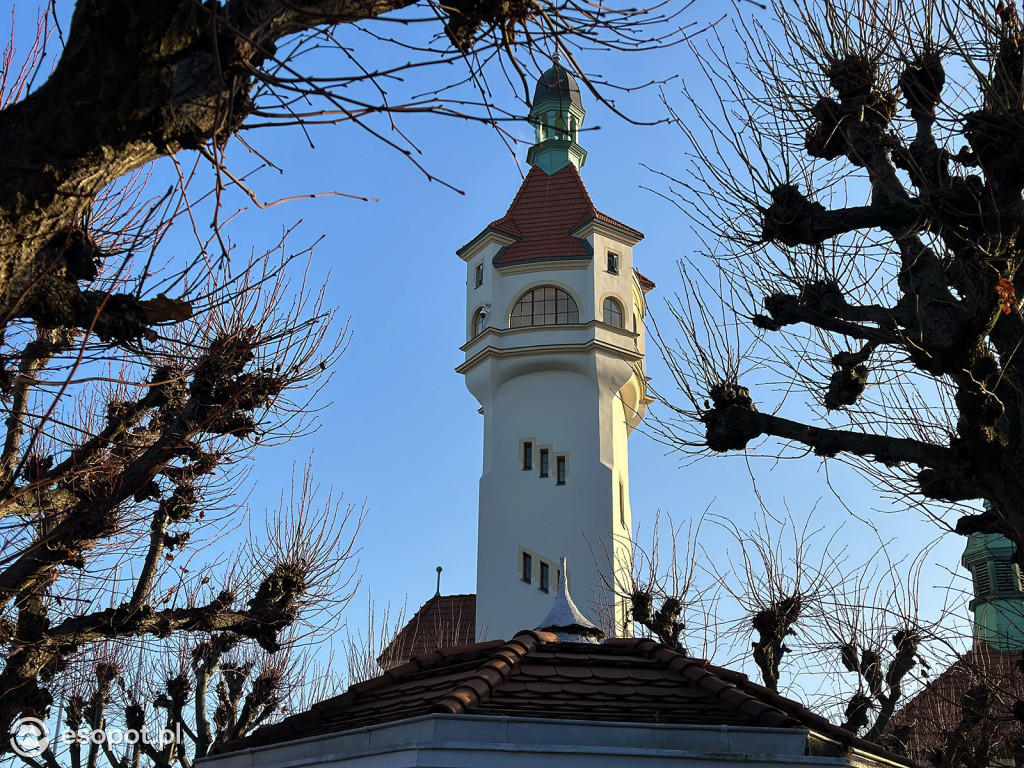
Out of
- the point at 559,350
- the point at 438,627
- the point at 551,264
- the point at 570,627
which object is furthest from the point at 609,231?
the point at 570,627

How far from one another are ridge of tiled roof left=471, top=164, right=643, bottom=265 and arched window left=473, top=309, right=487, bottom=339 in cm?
184

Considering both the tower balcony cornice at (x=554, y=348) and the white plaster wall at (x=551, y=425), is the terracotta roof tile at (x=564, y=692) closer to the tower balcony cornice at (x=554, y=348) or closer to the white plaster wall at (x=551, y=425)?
the white plaster wall at (x=551, y=425)

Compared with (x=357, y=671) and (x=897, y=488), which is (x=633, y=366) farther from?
(x=897, y=488)

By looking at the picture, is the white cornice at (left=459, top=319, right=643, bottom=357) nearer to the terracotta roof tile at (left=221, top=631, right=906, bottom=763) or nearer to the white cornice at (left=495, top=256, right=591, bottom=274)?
the white cornice at (left=495, top=256, right=591, bottom=274)

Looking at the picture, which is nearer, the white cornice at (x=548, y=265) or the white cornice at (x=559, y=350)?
the white cornice at (x=559, y=350)

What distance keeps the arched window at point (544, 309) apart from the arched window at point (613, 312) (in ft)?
3.08

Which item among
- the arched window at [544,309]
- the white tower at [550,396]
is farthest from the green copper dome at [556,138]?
the arched window at [544,309]

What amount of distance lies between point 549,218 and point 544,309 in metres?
4.24

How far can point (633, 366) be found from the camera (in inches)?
1389

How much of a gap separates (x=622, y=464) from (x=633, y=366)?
10.7ft

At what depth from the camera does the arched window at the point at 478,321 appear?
118ft

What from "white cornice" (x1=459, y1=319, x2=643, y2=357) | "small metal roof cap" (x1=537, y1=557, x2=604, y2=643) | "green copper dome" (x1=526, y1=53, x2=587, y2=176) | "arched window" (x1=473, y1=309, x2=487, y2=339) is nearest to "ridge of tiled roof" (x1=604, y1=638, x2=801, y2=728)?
"small metal roof cap" (x1=537, y1=557, x2=604, y2=643)

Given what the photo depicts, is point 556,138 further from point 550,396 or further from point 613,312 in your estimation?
point 550,396

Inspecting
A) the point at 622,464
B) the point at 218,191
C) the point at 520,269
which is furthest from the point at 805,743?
the point at 520,269
